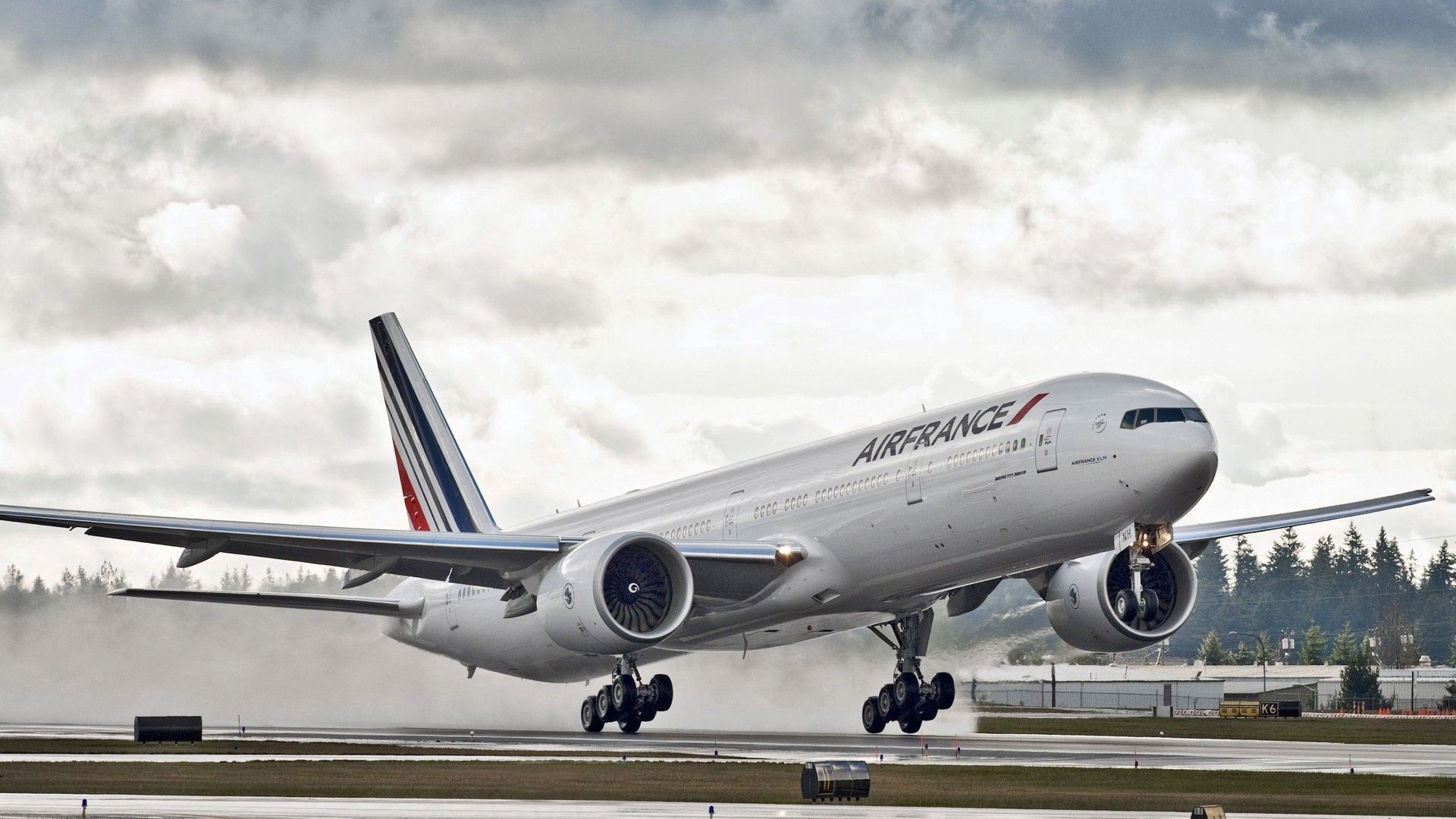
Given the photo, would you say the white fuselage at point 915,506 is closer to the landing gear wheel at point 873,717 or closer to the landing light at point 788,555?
the landing light at point 788,555

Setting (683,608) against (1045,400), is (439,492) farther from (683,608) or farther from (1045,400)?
(1045,400)

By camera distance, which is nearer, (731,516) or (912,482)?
(912,482)

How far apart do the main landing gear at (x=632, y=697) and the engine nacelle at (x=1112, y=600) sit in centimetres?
1013

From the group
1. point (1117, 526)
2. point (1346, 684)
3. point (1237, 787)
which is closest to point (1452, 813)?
point (1237, 787)

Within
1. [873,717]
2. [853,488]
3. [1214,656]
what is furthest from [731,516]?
[1214,656]

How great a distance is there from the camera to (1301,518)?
49719 mm

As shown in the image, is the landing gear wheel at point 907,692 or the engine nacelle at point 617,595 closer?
the engine nacelle at point 617,595

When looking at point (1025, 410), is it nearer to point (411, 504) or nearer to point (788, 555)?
point (788, 555)

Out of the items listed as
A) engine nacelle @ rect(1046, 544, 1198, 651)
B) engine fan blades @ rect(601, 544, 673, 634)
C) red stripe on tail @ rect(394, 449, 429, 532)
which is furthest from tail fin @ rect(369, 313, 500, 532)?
engine nacelle @ rect(1046, 544, 1198, 651)

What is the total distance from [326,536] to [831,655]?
1932cm

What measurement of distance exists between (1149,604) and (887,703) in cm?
741

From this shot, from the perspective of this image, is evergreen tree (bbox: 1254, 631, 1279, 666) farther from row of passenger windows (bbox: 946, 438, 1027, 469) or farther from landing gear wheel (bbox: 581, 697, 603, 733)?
row of passenger windows (bbox: 946, 438, 1027, 469)

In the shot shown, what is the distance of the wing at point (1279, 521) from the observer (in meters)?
47.5

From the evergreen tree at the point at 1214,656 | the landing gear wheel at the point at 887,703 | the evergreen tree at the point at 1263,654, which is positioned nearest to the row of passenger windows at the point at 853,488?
the landing gear wheel at the point at 887,703
